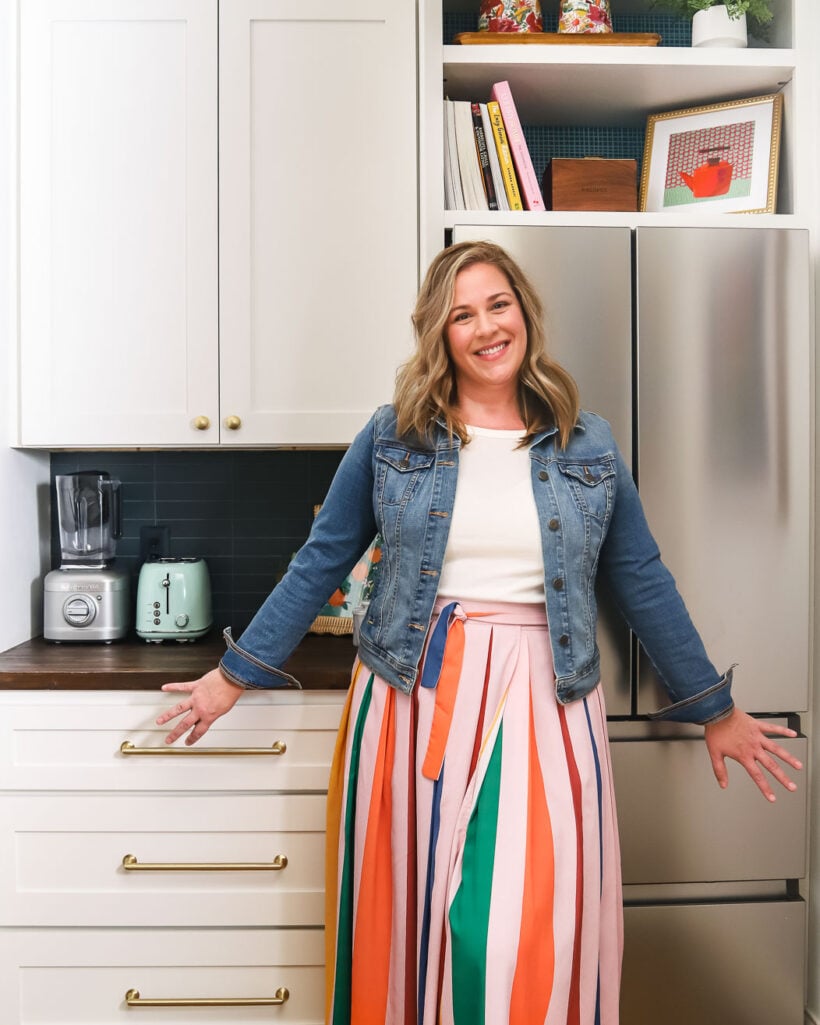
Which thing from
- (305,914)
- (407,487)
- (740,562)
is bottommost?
(305,914)

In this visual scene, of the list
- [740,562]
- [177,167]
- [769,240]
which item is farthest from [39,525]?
[769,240]

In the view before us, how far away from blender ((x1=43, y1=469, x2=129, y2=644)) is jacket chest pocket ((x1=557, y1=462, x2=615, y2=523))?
115 centimetres

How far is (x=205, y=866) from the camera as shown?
1690 mm

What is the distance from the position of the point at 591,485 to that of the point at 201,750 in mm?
928

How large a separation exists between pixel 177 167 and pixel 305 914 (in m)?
1.62

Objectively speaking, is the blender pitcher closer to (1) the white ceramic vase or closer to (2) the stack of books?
(2) the stack of books

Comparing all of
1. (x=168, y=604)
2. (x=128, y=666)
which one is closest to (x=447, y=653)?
(x=128, y=666)

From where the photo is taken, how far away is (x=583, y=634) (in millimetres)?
1362

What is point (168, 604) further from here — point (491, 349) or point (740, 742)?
point (740, 742)

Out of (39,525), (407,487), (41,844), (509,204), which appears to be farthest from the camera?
(39,525)

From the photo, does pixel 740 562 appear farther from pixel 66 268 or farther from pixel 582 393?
pixel 66 268

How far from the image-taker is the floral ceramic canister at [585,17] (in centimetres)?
186

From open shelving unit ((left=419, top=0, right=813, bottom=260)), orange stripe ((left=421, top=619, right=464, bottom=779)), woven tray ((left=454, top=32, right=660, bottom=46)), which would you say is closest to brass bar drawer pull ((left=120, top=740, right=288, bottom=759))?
orange stripe ((left=421, top=619, right=464, bottom=779))

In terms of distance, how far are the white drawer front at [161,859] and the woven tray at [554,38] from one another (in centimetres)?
162
